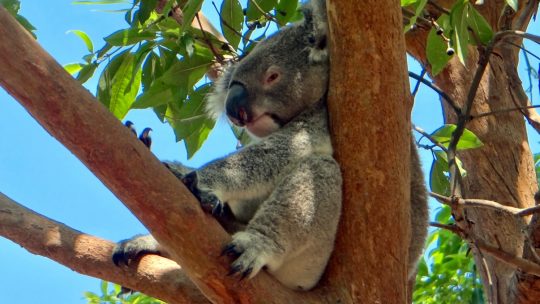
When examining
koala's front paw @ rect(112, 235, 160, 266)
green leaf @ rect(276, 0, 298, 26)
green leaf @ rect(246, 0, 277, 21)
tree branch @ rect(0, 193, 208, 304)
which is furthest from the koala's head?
tree branch @ rect(0, 193, 208, 304)

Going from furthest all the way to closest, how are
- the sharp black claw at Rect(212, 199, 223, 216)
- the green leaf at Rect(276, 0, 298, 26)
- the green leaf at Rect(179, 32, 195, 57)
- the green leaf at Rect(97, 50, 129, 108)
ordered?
the green leaf at Rect(276, 0, 298, 26)
the green leaf at Rect(97, 50, 129, 108)
the green leaf at Rect(179, 32, 195, 57)
the sharp black claw at Rect(212, 199, 223, 216)

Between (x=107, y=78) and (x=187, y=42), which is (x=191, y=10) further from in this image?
(x=107, y=78)

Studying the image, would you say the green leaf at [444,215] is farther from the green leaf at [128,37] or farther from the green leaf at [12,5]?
the green leaf at [12,5]

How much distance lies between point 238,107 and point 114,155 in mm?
1450

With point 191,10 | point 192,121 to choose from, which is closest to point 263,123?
point 192,121

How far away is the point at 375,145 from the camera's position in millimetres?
2986

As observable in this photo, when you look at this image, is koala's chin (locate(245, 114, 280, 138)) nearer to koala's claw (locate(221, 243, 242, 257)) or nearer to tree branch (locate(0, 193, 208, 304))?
tree branch (locate(0, 193, 208, 304))

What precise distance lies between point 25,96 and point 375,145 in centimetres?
131

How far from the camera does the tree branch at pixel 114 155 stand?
238 centimetres

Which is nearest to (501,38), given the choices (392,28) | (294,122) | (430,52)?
(430,52)

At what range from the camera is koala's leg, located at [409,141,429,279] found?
3.66 metres

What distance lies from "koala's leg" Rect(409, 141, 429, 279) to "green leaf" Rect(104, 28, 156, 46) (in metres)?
1.35

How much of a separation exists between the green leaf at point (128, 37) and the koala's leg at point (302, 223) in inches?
37.6

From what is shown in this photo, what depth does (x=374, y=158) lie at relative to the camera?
118 inches
